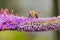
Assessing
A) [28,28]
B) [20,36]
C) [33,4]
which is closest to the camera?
[28,28]

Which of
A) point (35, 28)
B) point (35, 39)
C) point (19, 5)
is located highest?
point (19, 5)

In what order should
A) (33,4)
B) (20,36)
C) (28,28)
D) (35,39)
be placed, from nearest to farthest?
(28,28) < (20,36) < (35,39) < (33,4)

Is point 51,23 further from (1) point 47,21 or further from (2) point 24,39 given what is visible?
(2) point 24,39

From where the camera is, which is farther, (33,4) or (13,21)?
(33,4)

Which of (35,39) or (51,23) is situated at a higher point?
(51,23)

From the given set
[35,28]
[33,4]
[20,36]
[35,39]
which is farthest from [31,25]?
[33,4]

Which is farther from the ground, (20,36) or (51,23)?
(51,23)

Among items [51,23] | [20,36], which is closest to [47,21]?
[51,23]

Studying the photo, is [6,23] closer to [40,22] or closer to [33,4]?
[40,22]

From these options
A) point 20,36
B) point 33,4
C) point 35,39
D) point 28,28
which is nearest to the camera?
point 28,28
